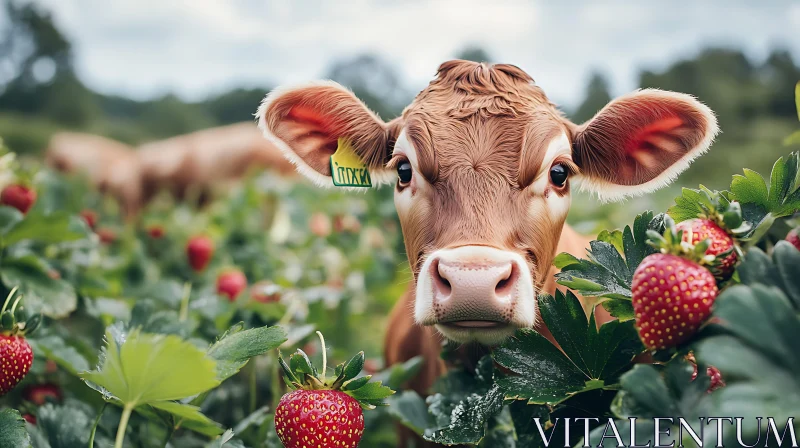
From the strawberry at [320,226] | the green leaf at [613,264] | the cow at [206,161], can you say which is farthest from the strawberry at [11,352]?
the cow at [206,161]

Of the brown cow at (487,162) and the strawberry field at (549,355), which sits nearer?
the strawberry field at (549,355)

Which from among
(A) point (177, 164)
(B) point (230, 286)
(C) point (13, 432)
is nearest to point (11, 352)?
(C) point (13, 432)

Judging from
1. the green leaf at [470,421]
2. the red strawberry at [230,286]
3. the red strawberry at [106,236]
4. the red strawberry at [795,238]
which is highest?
the red strawberry at [795,238]

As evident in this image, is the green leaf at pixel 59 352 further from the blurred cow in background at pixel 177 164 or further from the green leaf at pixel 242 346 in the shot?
the blurred cow in background at pixel 177 164

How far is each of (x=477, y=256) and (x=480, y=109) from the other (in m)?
0.63

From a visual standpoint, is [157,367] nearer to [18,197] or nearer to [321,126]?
[321,126]

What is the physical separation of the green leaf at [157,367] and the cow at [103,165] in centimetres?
1054

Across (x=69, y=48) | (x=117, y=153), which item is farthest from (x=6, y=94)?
(x=117, y=153)

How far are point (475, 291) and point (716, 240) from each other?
0.58m

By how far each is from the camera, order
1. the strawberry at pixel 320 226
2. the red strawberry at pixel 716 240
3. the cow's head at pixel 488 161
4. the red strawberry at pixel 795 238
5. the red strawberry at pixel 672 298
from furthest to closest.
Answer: the strawberry at pixel 320 226, the cow's head at pixel 488 161, the red strawberry at pixel 795 238, the red strawberry at pixel 716 240, the red strawberry at pixel 672 298

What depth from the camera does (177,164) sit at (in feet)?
37.7

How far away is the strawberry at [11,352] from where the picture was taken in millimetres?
1569

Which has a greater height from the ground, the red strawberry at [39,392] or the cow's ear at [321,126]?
the cow's ear at [321,126]

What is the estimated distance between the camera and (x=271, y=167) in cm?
1016
